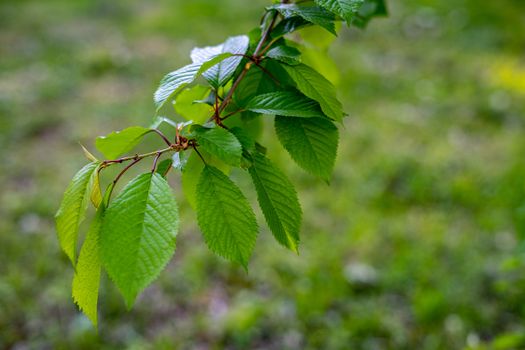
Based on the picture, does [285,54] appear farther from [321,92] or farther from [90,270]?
[90,270]

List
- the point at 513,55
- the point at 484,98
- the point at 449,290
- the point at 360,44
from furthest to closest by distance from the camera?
the point at 360,44
the point at 513,55
the point at 484,98
the point at 449,290

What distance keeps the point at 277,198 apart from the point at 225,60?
0.22m

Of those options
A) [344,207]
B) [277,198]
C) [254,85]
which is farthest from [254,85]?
[344,207]

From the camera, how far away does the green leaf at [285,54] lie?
0.67m

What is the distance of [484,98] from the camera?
154 inches

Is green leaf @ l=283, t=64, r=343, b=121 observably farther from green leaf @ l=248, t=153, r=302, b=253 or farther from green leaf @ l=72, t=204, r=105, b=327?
green leaf @ l=72, t=204, r=105, b=327

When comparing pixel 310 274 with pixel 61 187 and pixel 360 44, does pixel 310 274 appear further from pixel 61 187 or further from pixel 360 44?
pixel 360 44

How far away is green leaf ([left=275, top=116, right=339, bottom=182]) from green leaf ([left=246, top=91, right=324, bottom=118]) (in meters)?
0.04

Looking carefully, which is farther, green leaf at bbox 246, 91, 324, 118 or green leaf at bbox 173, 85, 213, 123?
green leaf at bbox 173, 85, 213, 123

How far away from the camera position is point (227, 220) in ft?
1.88

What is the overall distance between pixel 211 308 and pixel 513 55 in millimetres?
4006

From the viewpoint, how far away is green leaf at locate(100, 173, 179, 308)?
0.50 m

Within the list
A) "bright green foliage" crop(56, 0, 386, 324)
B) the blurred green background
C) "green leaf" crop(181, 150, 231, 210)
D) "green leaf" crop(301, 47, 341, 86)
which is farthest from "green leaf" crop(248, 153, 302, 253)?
the blurred green background

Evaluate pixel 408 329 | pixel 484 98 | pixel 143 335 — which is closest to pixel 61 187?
pixel 143 335
